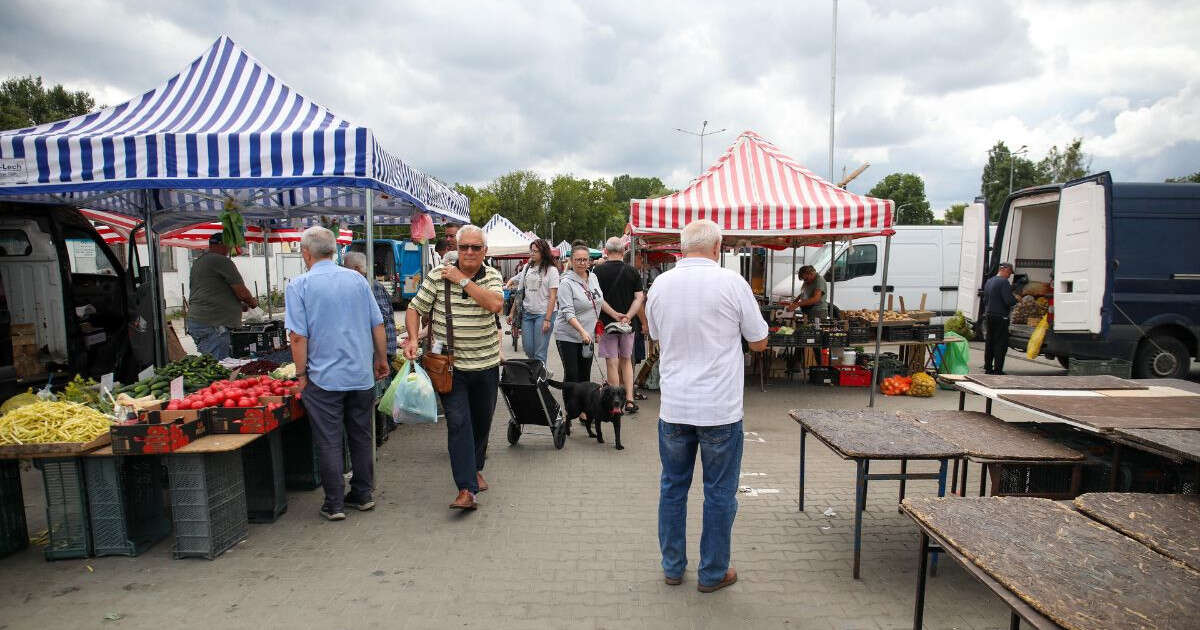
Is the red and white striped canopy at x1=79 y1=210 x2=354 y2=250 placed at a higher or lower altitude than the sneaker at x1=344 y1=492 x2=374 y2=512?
higher

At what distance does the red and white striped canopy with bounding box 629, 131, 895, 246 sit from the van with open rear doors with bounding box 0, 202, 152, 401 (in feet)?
19.5

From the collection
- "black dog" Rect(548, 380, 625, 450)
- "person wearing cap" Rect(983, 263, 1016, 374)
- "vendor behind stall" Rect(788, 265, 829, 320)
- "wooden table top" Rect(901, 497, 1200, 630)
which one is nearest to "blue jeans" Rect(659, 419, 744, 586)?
"wooden table top" Rect(901, 497, 1200, 630)

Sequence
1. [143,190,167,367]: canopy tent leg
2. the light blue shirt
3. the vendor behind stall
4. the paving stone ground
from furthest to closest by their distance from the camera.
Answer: the vendor behind stall → [143,190,167,367]: canopy tent leg → the light blue shirt → the paving stone ground

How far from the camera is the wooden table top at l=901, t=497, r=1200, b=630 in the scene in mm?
1783

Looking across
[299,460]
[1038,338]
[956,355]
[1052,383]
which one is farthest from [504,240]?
[1052,383]

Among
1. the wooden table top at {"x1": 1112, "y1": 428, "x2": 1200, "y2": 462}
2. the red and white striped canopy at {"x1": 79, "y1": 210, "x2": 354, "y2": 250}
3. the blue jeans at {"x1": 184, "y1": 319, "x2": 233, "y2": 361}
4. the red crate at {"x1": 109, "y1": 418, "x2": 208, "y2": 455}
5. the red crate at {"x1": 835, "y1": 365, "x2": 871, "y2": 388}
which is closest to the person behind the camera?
the wooden table top at {"x1": 1112, "y1": 428, "x2": 1200, "y2": 462}

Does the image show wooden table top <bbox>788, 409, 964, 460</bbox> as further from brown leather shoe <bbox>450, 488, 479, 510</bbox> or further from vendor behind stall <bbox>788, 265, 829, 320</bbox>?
vendor behind stall <bbox>788, 265, 829, 320</bbox>

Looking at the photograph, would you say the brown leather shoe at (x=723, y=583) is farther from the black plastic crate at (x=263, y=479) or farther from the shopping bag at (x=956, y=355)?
the shopping bag at (x=956, y=355)

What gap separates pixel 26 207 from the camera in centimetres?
590

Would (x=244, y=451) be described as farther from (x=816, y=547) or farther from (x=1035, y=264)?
(x=1035, y=264)

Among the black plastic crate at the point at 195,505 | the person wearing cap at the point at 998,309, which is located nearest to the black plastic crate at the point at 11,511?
the black plastic crate at the point at 195,505

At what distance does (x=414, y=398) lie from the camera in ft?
14.3

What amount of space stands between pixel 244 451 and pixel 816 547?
3896mm

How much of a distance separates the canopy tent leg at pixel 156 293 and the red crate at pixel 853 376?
29.2ft
